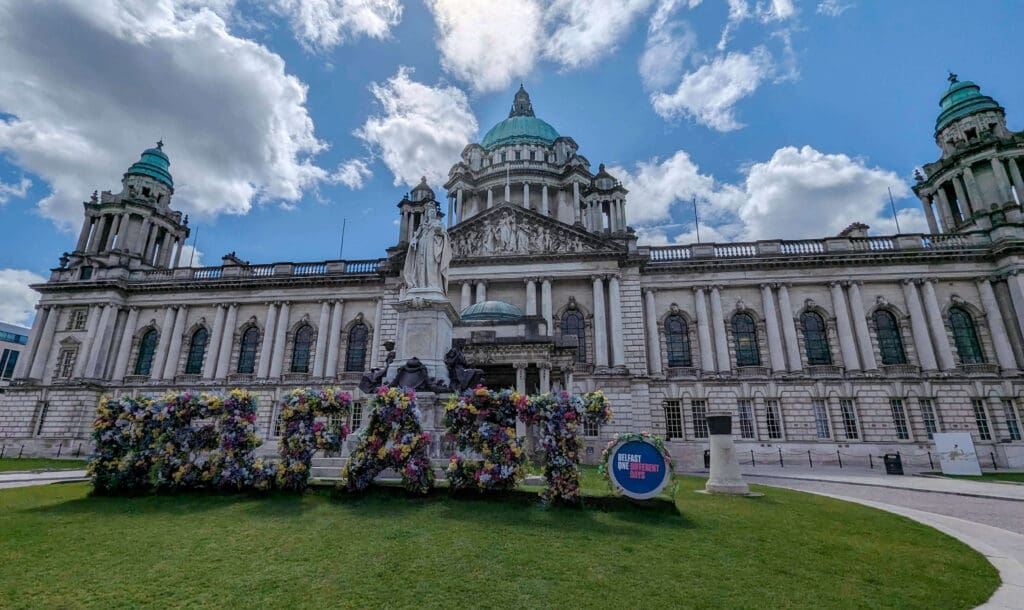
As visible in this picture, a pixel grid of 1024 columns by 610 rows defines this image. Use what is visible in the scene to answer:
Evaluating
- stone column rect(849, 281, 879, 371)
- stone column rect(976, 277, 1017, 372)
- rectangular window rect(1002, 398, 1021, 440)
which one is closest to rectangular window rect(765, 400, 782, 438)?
stone column rect(849, 281, 879, 371)

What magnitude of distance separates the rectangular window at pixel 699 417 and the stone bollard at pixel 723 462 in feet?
67.2

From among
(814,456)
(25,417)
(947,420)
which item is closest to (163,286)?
(25,417)


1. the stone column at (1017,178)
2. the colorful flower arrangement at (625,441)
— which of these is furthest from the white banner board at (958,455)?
the colorful flower arrangement at (625,441)

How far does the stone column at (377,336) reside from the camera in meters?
35.8

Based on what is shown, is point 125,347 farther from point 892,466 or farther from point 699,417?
point 892,466

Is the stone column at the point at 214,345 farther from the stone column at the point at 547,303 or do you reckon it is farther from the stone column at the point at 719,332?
the stone column at the point at 719,332

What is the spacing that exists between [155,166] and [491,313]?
44178 mm

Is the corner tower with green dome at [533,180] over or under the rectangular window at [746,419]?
over

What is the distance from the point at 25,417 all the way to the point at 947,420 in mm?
65692

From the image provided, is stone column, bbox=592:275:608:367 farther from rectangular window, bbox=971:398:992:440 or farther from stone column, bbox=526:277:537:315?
rectangular window, bbox=971:398:992:440

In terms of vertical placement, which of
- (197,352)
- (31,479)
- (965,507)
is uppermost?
(197,352)

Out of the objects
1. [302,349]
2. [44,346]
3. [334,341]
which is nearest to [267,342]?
[302,349]

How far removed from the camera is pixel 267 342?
3859 cm

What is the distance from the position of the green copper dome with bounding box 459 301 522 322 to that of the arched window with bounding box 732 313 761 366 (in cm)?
1873
